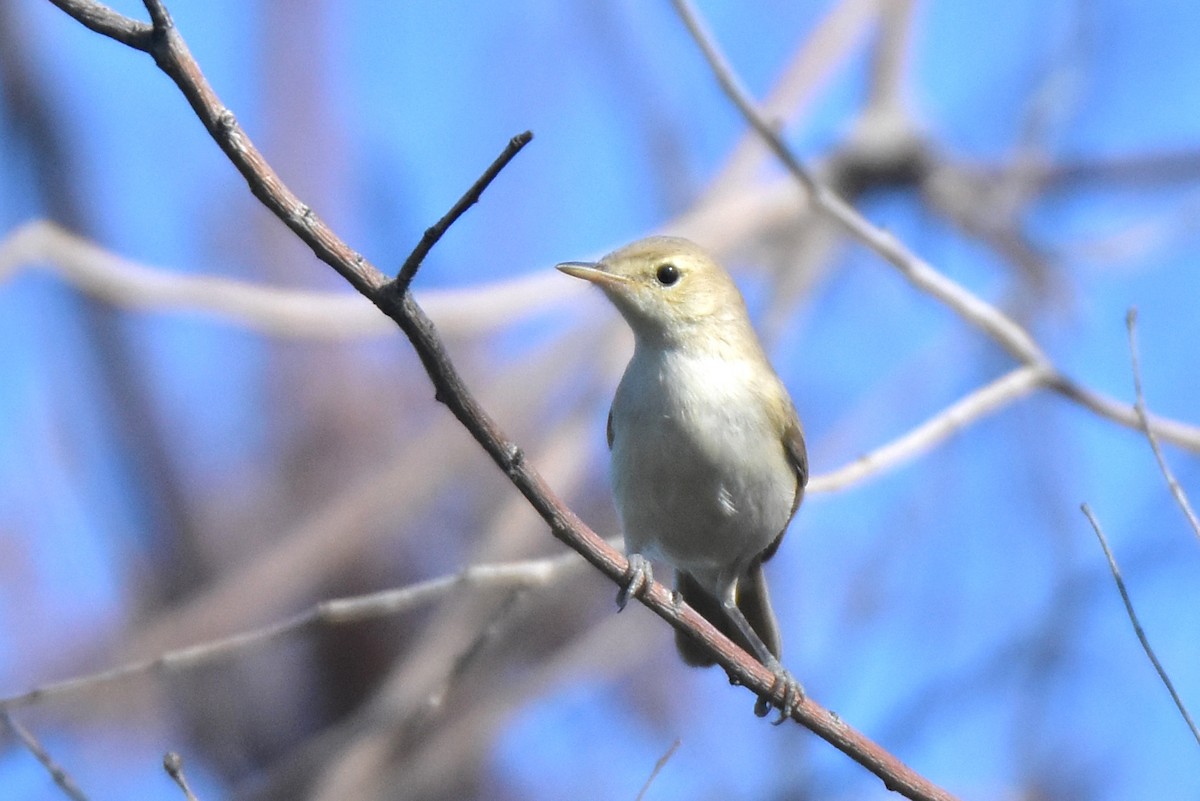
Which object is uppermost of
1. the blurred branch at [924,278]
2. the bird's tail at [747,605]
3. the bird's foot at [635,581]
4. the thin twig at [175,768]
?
the blurred branch at [924,278]

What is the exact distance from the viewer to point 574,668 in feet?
17.3

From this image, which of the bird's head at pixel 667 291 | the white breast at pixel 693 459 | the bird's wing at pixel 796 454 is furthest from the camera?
the bird's wing at pixel 796 454

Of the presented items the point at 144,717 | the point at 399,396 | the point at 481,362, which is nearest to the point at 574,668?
the point at 144,717

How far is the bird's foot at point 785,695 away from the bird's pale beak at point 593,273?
1.24 metres

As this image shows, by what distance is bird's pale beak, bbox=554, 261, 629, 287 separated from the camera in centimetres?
371

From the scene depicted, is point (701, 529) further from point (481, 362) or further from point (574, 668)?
point (481, 362)

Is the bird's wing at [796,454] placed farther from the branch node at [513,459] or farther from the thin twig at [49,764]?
the thin twig at [49,764]

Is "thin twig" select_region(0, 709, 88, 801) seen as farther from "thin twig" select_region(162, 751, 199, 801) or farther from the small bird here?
the small bird

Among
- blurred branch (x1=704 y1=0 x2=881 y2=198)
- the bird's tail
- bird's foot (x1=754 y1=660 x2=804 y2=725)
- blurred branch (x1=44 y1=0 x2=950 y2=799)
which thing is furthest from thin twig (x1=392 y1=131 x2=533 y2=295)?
blurred branch (x1=704 y1=0 x2=881 y2=198)

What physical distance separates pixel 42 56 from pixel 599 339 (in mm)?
3555

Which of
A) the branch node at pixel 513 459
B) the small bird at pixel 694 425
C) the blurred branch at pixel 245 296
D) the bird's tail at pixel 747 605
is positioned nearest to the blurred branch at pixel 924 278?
the small bird at pixel 694 425

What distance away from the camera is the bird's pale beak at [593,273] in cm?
371

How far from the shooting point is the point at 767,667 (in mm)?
3514

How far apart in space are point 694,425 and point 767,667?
719 millimetres
